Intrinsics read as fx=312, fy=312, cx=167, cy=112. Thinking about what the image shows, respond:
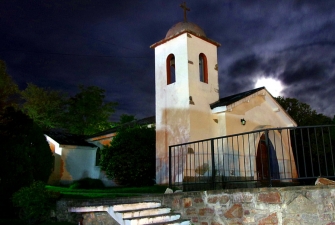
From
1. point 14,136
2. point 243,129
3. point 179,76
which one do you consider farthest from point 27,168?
A: point 243,129

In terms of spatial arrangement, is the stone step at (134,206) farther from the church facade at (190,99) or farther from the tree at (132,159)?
the tree at (132,159)

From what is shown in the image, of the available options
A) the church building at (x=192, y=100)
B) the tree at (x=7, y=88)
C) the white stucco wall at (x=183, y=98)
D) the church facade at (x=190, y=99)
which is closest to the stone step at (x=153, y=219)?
the church building at (x=192, y=100)

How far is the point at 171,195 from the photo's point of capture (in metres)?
6.69

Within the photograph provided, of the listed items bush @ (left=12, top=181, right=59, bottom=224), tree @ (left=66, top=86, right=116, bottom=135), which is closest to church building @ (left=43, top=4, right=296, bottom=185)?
bush @ (left=12, top=181, right=59, bottom=224)

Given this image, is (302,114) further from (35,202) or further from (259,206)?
(35,202)

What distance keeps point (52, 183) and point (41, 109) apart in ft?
45.3

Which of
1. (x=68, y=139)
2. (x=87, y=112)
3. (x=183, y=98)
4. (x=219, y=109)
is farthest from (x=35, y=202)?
(x=87, y=112)

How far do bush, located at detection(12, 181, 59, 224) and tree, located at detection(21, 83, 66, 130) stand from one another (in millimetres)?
21117

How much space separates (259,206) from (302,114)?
14264mm

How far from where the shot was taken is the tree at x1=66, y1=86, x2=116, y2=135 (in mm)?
Result: 29219

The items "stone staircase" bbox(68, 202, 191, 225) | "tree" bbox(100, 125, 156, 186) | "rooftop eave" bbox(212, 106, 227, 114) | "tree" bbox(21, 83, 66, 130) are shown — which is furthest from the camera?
"tree" bbox(21, 83, 66, 130)

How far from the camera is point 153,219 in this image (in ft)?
19.9

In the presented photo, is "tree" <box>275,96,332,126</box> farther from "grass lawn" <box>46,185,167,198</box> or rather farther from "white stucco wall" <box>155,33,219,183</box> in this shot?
"grass lawn" <box>46,185,167,198</box>

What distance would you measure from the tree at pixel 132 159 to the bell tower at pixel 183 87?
2.64 ft
